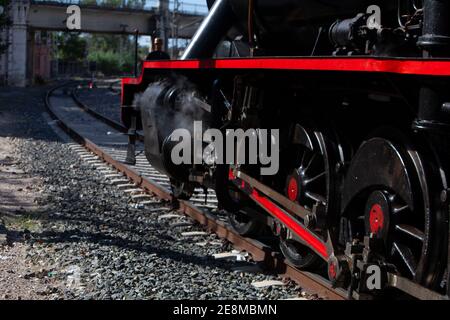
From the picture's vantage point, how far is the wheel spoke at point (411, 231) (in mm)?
3686

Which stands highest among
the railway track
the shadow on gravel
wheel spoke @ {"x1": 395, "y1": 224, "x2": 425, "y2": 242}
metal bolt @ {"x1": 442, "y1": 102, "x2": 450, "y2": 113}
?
metal bolt @ {"x1": 442, "y1": 102, "x2": 450, "y2": 113}

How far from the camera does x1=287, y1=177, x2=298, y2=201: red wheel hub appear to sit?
510 cm

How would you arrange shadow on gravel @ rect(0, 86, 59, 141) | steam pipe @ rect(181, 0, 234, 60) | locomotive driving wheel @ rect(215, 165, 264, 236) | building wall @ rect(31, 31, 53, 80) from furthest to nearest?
building wall @ rect(31, 31, 53, 80) → shadow on gravel @ rect(0, 86, 59, 141) → steam pipe @ rect(181, 0, 234, 60) → locomotive driving wheel @ rect(215, 165, 264, 236)

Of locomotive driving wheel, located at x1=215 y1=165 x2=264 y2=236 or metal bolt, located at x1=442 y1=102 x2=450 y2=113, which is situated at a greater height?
metal bolt, located at x1=442 y1=102 x2=450 y2=113

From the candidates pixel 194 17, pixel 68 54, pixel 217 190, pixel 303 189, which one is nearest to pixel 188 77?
pixel 217 190

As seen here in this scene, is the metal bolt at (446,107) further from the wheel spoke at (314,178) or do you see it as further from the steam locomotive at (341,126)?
the wheel spoke at (314,178)

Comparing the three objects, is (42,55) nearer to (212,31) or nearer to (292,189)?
(212,31)

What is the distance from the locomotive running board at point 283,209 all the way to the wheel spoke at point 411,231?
633 mm

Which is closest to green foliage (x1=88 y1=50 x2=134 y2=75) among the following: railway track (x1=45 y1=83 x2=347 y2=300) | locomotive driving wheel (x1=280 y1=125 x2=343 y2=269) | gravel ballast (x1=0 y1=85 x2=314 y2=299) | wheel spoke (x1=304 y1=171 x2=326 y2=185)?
railway track (x1=45 y1=83 x2=347 y2=300)

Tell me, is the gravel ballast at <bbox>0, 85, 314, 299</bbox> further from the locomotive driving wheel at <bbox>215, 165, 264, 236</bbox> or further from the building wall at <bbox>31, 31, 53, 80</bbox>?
the building wall at <bbox>31, 31, 53, 80</bbox>

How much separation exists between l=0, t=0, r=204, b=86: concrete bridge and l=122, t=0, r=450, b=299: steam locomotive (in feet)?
120

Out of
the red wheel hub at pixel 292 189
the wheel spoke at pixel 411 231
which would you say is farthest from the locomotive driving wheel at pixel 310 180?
the wheel spoke at pixel 411 231
